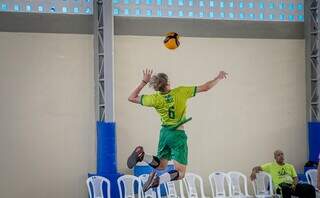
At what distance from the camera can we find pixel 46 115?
12.7 metres

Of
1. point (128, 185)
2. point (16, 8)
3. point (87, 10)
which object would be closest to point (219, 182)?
point (128, 185)

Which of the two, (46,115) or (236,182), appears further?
(236,182)

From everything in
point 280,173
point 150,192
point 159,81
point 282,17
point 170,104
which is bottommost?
point 150,192

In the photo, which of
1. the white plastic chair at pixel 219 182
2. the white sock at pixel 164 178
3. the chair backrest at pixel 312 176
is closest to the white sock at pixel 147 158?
the white sock at pixel 164 178

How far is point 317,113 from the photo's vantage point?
14.2m

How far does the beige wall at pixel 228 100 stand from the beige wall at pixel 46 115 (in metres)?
0.75

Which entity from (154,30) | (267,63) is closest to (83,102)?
(154,30)

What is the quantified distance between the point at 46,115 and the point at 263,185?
4.60 meters

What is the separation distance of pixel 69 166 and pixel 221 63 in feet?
13.1

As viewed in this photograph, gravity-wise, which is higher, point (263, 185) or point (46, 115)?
point (46, 115)

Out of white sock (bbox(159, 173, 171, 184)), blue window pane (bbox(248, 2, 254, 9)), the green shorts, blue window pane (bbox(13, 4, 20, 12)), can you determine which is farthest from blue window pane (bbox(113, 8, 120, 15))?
white sock (bbox(159, 173, 171, 184))

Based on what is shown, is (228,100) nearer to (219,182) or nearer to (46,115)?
(219,182)

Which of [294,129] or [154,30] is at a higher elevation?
[154,30]

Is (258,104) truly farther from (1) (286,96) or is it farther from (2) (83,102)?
(2) (83,102)
